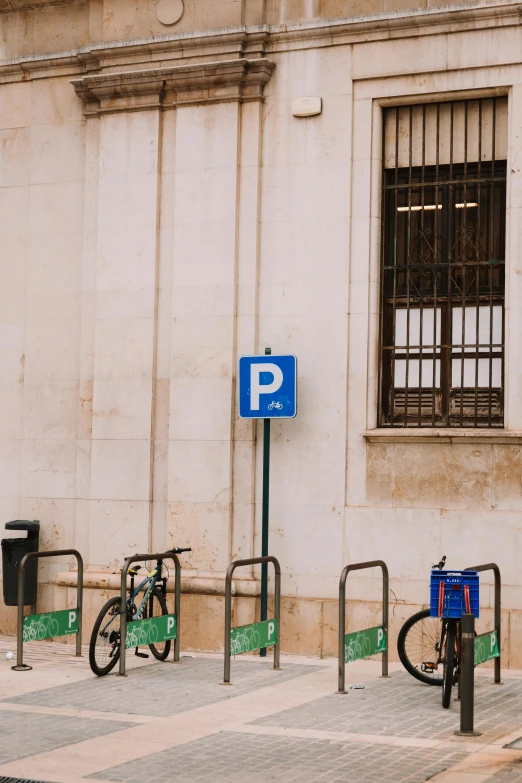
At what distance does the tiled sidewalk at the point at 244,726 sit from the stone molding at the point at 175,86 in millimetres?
6057

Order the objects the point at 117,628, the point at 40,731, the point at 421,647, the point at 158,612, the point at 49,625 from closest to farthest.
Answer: the point at 40,731, the point at 421,647, the point at 117,628, the point at 49,625, the point at 158,612

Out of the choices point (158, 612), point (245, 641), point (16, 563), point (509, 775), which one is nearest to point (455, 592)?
point (245, 641)

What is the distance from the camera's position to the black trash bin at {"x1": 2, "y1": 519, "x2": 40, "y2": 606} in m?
13.3

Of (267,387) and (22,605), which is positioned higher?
(267,387)

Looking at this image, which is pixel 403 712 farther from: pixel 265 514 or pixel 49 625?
pixel 49 625

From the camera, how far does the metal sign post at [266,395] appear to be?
12164 mm

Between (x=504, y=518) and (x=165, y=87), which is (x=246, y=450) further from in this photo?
(x=165, y=87)

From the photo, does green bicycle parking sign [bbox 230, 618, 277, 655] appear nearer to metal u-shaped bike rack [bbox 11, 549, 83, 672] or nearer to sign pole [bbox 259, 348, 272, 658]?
sign pole [bbox 259, 348, 272, 658]

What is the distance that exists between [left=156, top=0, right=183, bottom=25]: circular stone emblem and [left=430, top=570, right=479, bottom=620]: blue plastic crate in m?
7.09

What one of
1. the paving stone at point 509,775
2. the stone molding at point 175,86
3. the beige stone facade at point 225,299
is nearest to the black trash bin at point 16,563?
the beige stone facade at point 225,299

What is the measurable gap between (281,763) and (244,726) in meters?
1.20

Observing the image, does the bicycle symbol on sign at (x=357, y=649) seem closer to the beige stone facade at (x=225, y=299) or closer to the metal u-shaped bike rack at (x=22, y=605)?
the beige stone facade at (x=225, y=299)

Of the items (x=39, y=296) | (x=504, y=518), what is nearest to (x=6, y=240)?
(x=39, y=296)

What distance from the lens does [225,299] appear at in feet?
42.3
